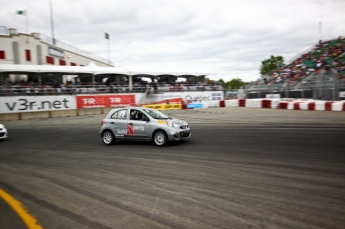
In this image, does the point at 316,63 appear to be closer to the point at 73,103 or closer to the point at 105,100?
the point at 105,100

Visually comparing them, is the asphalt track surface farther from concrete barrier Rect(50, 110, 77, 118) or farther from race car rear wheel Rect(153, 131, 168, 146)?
concrete barrier Rect(50, 110, 77, 118)

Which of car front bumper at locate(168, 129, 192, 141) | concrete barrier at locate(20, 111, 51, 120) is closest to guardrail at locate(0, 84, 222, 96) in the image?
concrete barrier at locate(20, 111, 51, 120)

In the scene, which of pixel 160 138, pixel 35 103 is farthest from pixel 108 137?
pixel 35 103

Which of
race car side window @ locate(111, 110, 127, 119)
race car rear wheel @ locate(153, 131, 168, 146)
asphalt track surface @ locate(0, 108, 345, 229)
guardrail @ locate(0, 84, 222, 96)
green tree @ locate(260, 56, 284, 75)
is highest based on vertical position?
green tree @ locate(260, 56, 284, 75)

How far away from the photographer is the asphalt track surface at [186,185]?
12.8 ft

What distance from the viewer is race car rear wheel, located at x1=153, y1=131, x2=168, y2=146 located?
32.0 feet

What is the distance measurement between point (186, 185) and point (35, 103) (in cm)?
2405

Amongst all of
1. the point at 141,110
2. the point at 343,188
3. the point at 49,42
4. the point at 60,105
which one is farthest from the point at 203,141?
the point at 49,42

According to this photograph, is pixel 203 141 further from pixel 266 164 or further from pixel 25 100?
pixel 25 100

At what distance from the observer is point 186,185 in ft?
17.8

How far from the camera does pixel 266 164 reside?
22.0ft

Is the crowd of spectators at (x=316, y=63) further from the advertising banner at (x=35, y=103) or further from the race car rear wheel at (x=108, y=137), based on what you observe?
the race car rear wheel at (x=108, y=137)

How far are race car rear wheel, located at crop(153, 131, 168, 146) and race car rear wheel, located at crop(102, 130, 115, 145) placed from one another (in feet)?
6.58

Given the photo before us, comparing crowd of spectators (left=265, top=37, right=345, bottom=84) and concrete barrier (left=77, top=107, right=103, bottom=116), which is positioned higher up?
crowd of spectators (left=265, top=37, right=345, bottom=84)
